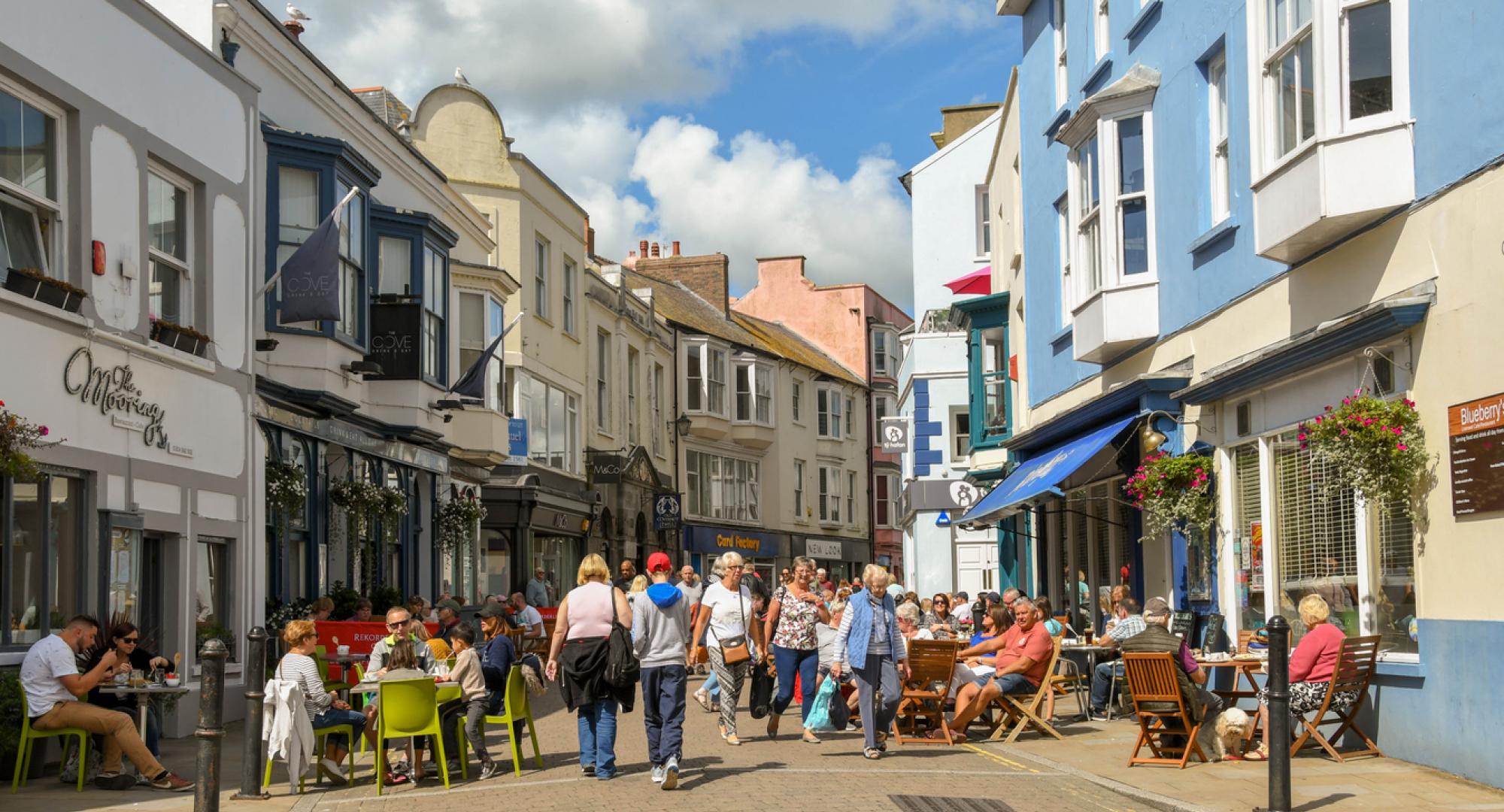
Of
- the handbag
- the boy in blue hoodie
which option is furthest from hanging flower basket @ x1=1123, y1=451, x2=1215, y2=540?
the boy in blue hoodie

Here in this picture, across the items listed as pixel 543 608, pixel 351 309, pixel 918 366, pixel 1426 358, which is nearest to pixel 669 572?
pixel 1426 358

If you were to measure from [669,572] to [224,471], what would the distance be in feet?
18.3

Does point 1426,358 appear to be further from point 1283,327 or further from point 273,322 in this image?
point 273,322

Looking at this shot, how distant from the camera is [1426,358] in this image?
11383mm

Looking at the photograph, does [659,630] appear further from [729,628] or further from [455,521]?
[455,521]

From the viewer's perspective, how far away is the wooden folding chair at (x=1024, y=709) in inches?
568

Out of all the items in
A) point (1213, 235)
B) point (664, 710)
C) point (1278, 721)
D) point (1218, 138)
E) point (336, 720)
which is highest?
point (1218, 138)

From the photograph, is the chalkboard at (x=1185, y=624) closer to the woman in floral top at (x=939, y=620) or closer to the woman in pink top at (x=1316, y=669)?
the woman in floral top at (x=939, y=620)

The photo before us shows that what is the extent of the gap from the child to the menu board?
7.26 metres

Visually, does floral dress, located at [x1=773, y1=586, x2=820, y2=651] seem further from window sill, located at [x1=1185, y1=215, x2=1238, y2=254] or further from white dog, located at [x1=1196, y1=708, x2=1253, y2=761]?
window sill, located at [x1=1185, y1=215, x2=1238, y2=254]

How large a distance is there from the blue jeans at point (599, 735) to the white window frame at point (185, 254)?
276 inches

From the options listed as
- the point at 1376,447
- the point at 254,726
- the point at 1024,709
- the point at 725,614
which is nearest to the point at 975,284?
the point at 725,614

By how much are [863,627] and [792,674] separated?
1.85 metres

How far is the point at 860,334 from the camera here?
6719 centimetres
